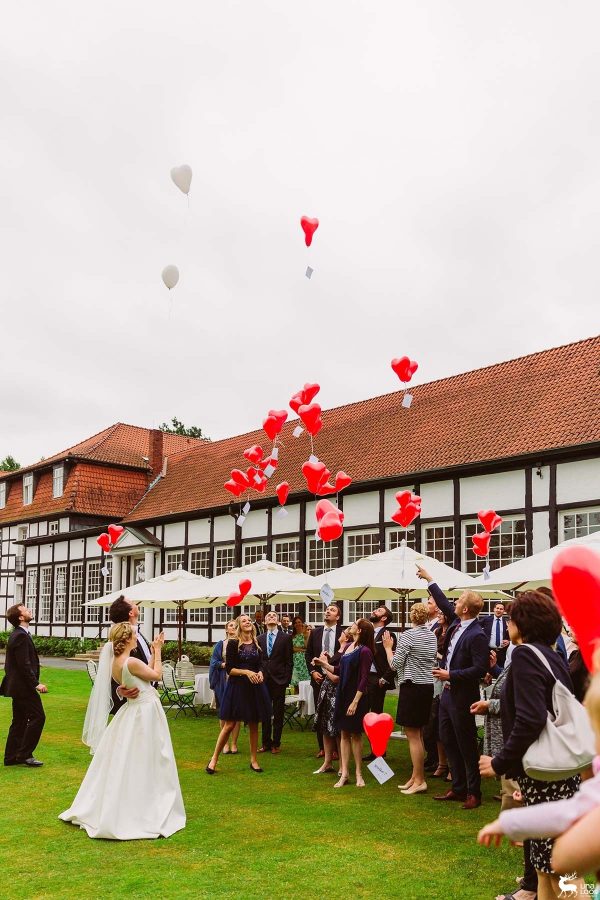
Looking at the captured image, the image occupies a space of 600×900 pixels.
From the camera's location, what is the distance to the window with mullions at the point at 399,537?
19670mm

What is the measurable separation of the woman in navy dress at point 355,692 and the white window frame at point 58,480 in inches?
1113

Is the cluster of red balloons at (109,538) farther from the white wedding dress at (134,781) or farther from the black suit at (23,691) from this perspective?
the white wedding dress at (134,781)

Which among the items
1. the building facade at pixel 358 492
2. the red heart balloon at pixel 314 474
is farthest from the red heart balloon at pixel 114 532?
the red heart balloon at pixel 314 474

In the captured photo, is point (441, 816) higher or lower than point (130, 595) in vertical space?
lower

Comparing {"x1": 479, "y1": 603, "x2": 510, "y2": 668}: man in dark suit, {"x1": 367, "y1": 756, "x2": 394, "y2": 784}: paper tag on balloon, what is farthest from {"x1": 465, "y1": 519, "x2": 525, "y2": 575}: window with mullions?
{"x1": 367, "y1": 756, "x2": 394, "y2": 784}: paper tag on balloon

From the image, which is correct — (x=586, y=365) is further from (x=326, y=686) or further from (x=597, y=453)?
(x=326, y=686)

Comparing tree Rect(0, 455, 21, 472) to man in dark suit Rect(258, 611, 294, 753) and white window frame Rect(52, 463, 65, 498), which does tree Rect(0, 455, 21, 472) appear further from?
man in dark suit Rect(258, 611, 294, 753)

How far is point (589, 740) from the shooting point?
4.22m

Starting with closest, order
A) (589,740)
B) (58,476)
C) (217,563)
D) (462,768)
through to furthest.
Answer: (589,740)
(462,768)
(217,563)
(58,476)

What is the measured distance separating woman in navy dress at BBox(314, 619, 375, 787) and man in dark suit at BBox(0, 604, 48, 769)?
11.3 feet

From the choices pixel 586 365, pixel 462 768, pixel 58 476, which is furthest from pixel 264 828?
pixel 58 476

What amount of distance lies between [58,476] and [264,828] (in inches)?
1208

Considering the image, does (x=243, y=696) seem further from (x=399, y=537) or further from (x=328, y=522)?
(x=399, y=537)

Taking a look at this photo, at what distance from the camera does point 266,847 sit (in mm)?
6555
